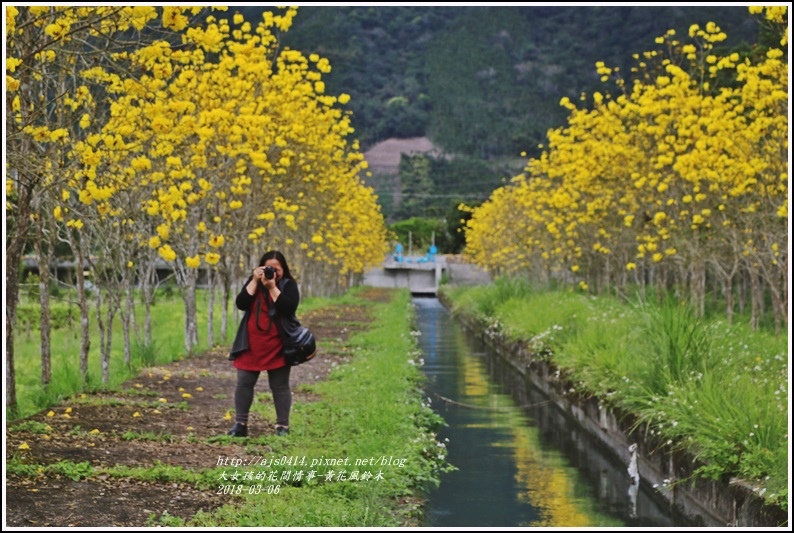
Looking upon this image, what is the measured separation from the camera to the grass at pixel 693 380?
29.5 feet

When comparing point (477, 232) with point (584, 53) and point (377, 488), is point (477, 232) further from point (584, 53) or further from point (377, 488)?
point (584, 53)

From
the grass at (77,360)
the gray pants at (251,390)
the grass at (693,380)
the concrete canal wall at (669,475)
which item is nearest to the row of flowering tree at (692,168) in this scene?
the grass at (693,380)

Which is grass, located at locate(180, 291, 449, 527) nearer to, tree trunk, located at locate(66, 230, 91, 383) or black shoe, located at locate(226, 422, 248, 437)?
black shoe, located at locate(226, 422, 248, 437)

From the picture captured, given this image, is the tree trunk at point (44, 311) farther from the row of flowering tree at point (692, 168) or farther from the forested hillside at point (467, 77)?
the forested hillside at point (467, 77)

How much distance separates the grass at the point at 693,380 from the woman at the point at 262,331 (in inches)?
146

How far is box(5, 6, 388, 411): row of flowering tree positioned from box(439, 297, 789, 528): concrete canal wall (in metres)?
4.61

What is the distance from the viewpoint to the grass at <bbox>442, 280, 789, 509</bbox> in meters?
8.98

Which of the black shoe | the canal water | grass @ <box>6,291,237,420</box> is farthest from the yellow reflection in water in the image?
grass @ <box>6,291,237,420</box>

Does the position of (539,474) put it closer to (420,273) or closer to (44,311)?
(44,311)

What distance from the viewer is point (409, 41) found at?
16038cm

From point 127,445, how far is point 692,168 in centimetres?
1068

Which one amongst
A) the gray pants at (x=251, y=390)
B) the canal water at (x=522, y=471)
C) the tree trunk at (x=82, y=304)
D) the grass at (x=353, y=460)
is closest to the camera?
the grass at (x=353, y=460)

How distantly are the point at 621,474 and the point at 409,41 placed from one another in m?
152

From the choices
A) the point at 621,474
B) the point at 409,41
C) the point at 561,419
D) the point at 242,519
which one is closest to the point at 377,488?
the point at 242,519
